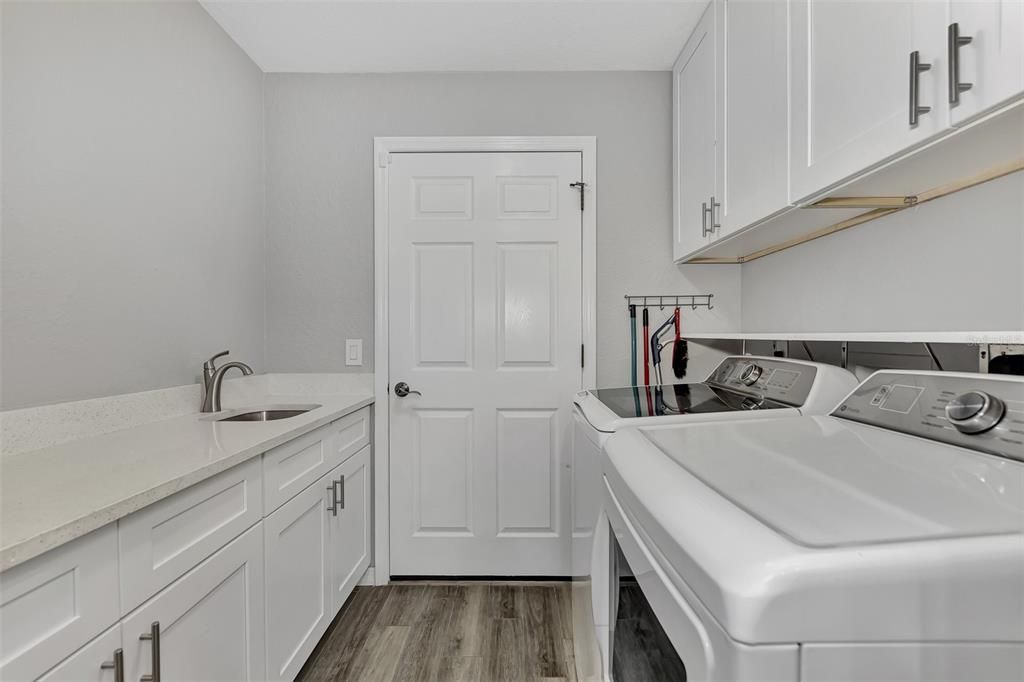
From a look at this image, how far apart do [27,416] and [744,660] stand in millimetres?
1582

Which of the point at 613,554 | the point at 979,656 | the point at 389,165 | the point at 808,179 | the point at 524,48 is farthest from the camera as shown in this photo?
the point at 389,165

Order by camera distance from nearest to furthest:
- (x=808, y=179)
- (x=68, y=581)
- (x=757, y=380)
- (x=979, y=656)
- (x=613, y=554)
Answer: (x=979, y=656)
(x=68, y=581)
(x=613, y=554)
(x=808, y=179)
(x=757, y=380)

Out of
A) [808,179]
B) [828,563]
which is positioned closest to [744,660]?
[828,563]

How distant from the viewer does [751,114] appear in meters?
1.48

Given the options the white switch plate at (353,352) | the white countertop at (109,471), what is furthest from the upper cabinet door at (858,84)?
the white switch plate at (353,352)

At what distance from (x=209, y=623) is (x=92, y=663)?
0.33 metres

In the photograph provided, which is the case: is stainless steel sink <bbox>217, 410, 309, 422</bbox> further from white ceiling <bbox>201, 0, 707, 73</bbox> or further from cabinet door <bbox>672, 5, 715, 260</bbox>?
cabinet door <bbox>672, 5, 715, 260</bbox>

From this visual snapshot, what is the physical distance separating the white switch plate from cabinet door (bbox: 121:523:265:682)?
3.61 feet

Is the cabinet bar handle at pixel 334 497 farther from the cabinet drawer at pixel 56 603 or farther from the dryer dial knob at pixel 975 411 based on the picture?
the dryer dial knob at pixel 975 411

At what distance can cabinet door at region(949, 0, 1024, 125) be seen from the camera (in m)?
0.70

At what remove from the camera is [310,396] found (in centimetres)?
230

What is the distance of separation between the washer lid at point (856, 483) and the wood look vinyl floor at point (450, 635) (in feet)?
4.10

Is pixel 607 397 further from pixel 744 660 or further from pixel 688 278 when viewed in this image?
pixel 744 660

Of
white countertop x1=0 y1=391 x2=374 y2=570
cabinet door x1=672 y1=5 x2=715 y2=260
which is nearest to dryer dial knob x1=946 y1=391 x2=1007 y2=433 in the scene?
cabinet door x1=672 y1=5 x2=715 y2=260
